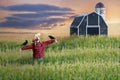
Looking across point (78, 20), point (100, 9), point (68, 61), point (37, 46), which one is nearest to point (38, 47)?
point (37, 46)

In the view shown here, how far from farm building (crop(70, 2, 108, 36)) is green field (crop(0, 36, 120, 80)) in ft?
0.16

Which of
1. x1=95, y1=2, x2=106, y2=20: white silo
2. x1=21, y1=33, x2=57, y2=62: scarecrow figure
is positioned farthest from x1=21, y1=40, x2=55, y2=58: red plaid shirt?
x1=95, y1=2, x2=106, y2=20: white silo

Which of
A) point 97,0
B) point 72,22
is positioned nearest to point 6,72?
point 72,22

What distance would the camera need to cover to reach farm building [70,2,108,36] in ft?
9.89

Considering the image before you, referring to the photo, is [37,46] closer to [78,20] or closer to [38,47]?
[38,47]

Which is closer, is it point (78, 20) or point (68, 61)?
point (68, 61)

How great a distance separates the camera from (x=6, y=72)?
2750 mm

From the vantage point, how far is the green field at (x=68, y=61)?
9.04ft

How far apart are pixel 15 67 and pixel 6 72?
0.27 ft

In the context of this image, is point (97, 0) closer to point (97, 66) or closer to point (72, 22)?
point (72, 22)

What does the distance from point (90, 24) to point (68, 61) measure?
356mm

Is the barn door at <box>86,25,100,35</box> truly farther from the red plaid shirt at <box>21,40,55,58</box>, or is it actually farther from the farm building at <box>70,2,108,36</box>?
the red plaid shirt at <box>21,40,55,58</box>

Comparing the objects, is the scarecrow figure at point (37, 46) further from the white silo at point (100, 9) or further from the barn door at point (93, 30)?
the white silo at point (100, 9)

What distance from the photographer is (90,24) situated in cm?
304
